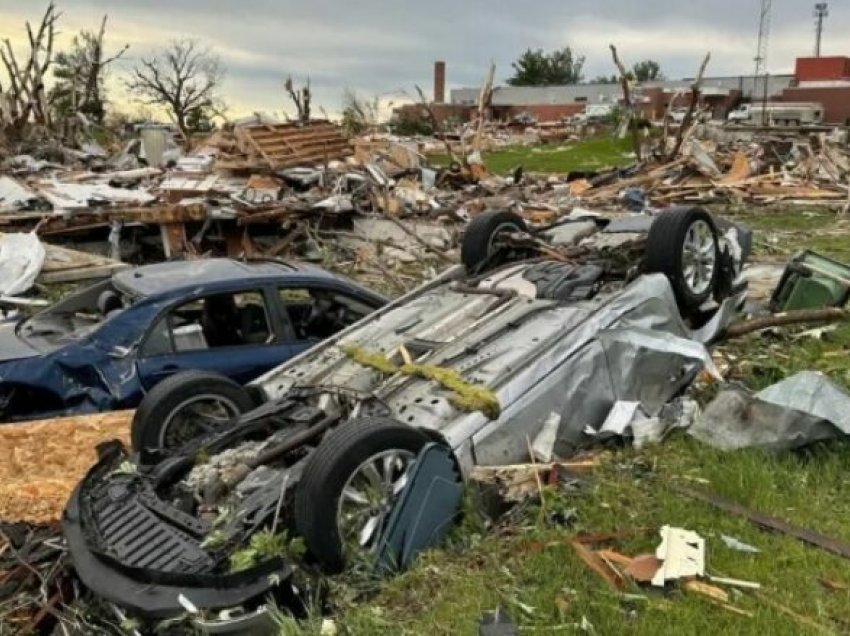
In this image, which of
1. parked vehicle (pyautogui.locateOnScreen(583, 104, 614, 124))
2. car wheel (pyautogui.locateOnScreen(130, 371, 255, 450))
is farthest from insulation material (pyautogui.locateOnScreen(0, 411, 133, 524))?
parked vehicle (pyautogui.locateOnScreen(583, 104, 614, 124))

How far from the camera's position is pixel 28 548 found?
4.89 m

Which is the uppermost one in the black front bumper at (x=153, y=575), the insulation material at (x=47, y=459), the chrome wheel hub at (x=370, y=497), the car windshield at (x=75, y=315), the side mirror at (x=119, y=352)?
the car windshield at (x=75, y=315)

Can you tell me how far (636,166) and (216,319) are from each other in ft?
58.4

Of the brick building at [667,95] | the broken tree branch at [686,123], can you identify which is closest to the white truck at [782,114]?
the brick building at [667,95]

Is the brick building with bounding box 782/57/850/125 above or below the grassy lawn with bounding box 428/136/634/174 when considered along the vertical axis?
above

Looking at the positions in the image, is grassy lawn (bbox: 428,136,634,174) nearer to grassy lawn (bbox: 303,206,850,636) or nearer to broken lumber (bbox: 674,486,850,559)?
grassy lawn (bbox: 303,206,850,636)

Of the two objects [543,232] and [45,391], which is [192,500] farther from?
[543,232]

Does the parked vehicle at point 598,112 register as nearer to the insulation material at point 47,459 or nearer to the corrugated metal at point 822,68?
the corrugated metal at point 822,68

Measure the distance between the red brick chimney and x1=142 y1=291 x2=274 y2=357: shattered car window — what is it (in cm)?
6341

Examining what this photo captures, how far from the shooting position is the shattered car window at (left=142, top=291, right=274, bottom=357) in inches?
256

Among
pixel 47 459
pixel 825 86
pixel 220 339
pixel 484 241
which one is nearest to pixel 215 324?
pixel 220 339

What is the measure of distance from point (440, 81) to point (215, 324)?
64.8m

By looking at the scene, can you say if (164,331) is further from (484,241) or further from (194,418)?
(484,241)

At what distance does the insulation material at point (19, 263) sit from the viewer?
476 inches
